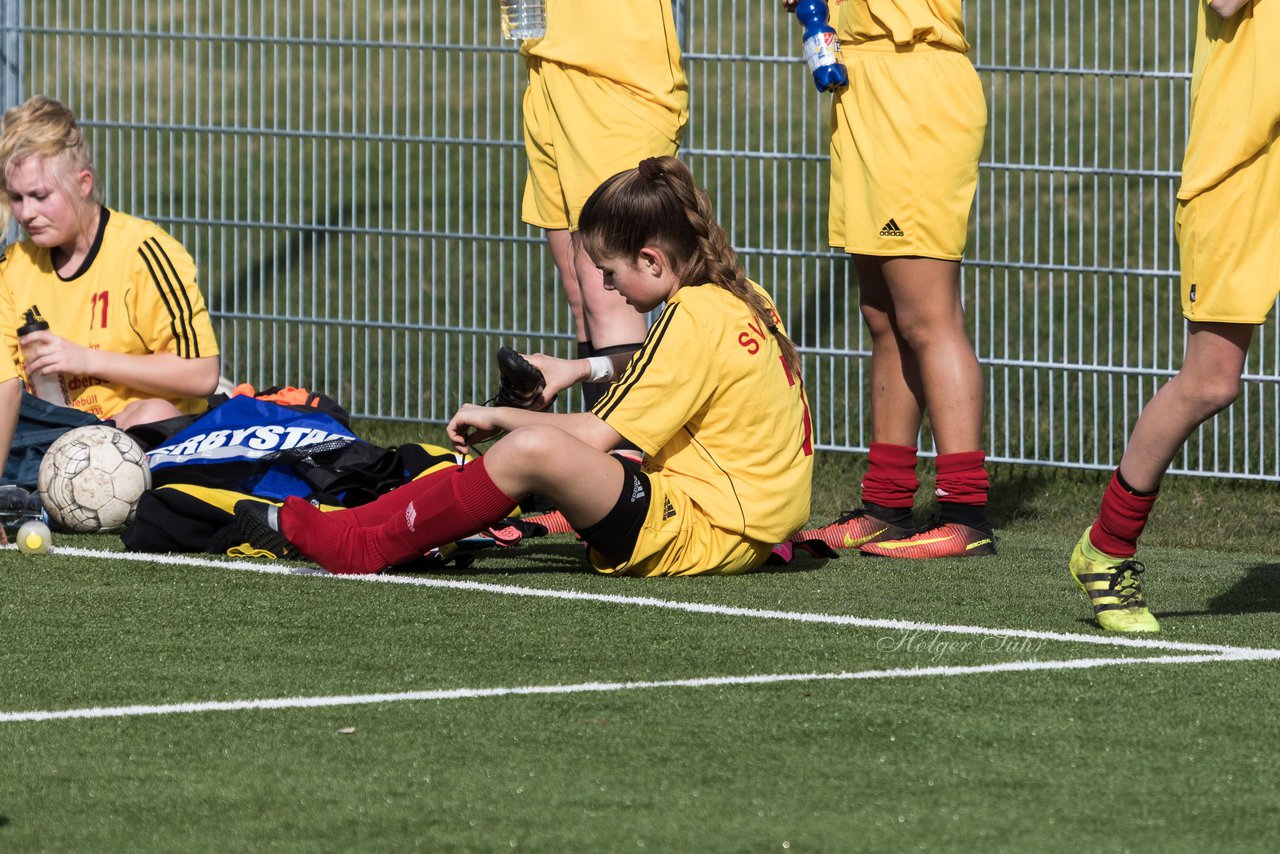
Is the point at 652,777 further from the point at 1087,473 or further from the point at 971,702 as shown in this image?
the point at 1087,473

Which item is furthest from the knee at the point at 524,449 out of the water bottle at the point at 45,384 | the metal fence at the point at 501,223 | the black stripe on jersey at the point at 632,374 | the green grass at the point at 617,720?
the metal fence at the point at 501,223

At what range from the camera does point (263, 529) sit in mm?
6262

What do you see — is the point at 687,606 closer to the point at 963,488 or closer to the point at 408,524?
the point at 408,524

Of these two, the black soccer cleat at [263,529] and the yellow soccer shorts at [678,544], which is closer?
the yellow soccer shorts at [678,544]

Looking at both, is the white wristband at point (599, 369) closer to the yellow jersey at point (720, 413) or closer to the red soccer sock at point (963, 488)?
the yellow jersey at point (720, 413)

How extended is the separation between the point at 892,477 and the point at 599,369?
3.36ft

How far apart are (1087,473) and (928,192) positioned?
2352mm

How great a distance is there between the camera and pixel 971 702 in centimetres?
440

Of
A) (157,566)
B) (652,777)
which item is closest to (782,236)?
(157,566)

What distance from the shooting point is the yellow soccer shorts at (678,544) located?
5844mm

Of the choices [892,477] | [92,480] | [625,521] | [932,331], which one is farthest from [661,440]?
A: [92,480]

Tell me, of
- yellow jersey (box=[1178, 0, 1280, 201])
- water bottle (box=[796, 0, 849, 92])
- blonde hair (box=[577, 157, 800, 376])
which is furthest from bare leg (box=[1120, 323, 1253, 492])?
water bottle (box=[796, 0, 849, 92])

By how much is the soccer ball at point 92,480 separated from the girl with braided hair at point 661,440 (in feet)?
2.82

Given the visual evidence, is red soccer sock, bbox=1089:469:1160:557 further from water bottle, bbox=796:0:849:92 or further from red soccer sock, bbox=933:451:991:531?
water bottle, bbox=796:0:849:92
